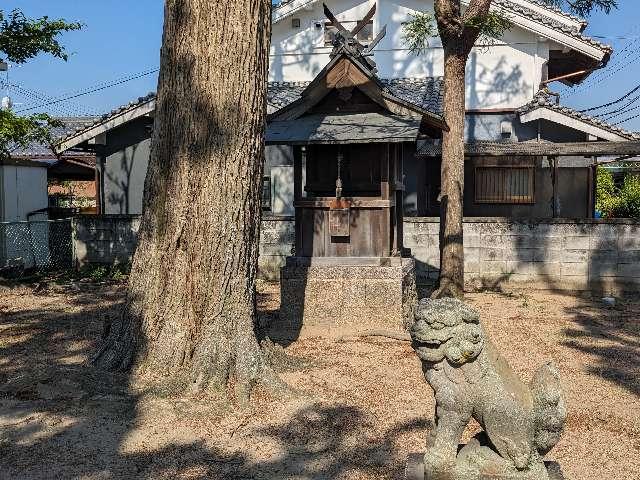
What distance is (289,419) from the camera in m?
5.77

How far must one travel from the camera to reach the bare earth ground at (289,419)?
481cm

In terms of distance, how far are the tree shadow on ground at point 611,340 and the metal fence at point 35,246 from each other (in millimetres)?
11828

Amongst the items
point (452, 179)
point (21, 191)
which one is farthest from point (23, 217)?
point (452, 179)

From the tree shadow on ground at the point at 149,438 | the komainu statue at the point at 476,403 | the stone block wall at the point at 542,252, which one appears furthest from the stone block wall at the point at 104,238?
the komainu statue at the point at 476,403

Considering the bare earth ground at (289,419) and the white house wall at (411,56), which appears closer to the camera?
the bare earth ground at (289,419)

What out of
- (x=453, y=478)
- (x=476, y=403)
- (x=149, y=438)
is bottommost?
(x=149, y=438)

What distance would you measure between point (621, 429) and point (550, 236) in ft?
27.3

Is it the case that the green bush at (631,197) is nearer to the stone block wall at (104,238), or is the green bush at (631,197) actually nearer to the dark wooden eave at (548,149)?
the dark wooden eave at (548,149)

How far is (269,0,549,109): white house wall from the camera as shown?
57.8 ft

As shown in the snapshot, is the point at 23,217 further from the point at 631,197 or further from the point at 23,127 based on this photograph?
the point at 631,197

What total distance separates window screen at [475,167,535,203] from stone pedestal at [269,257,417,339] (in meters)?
7.97

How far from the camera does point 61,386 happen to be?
6.12 m

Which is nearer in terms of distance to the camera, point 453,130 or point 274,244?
point 453,130

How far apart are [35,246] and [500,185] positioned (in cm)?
1177
